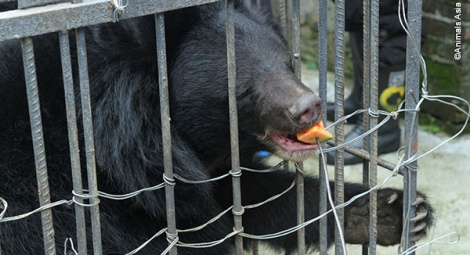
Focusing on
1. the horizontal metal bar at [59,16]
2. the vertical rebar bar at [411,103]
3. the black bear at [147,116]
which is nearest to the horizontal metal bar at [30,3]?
the horizontal metal bar at [59,16]

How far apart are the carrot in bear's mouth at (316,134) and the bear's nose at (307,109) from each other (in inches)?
2.1

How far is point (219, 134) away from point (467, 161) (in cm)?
276

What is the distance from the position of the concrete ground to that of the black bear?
4.45ft

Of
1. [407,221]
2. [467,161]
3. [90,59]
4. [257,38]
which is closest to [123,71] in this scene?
[90,59]

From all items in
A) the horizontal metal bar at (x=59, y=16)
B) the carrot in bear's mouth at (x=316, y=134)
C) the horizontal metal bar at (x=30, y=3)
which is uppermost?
the horizontal metal bar at (x=30, y=3)

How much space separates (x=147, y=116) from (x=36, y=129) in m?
0.67

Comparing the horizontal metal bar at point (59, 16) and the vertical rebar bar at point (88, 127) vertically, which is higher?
the horizontal metal bar at point (59, 16)

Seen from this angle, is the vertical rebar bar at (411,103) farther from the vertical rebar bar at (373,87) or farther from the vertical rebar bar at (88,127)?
the vertical rebar bar at (88,127)

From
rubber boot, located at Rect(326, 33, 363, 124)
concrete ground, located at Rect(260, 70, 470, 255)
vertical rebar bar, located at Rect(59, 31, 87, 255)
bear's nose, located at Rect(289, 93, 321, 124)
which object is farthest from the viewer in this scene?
rubber boot, located at Rect(326, 33, 363, 124)

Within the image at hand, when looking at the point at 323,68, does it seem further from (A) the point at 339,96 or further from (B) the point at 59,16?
(B) the point at 59,16

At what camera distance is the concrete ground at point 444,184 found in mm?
4461

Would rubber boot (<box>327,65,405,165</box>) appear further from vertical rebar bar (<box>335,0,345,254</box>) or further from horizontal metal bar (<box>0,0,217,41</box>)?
horizontal metal bar (<box>0,0,217,41</box>)

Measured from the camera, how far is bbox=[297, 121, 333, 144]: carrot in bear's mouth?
9.07ft

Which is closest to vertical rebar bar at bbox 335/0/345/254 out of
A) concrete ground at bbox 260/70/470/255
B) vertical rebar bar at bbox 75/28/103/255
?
vertical rebar bar at bbox 75/28/103/255
